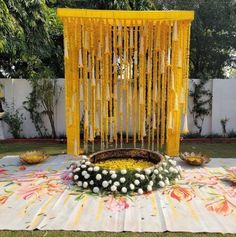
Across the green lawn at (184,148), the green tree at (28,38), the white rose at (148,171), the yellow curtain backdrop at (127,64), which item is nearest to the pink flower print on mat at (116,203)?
the white rose at (148,171)

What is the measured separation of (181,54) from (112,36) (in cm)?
117

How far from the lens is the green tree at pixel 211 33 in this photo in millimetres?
8578

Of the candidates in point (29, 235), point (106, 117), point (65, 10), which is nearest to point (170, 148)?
point (106, 117)

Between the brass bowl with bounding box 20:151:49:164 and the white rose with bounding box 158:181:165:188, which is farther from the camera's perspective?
the brass bowl with bounding box 20:151:49:164

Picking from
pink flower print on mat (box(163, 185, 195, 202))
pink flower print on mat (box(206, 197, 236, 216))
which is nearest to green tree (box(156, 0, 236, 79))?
pink flower print on mat (box(163, 185, 195, 202))

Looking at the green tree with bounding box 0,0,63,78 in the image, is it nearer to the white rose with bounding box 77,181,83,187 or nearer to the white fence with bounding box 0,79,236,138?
the white fence with bounding box 0,79,236,138

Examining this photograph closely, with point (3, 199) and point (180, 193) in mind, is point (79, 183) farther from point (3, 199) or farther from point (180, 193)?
point (180, 193)

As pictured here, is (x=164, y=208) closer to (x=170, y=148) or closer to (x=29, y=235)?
(x=29, y=235)

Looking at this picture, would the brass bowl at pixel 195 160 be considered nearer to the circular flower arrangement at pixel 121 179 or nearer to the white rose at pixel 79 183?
the circular flower arrangement at pixel 121 179

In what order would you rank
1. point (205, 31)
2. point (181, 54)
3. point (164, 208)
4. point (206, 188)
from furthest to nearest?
point (205, 31) < point (181, 54) < point (206, 188) < point (164, 208)

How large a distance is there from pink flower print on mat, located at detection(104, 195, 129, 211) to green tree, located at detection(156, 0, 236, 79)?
5.84m

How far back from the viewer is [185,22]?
4738mm

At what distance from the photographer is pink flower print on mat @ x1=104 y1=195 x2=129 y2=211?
2.95 metres

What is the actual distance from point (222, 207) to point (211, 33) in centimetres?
700
